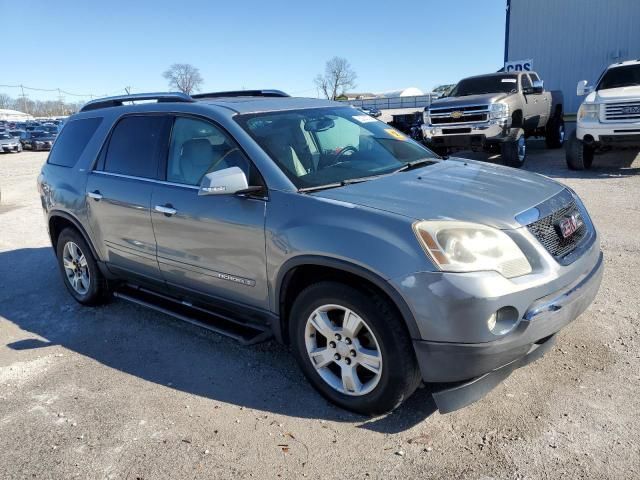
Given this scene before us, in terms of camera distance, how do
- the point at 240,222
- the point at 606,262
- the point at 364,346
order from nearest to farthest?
the point at 364,346
the point at 240,222
the point at 606,262

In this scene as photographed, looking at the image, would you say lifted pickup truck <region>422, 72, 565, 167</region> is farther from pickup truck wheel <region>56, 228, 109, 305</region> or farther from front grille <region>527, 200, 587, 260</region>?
pickup truck wheel <region>56, 228, 109, 305</region>

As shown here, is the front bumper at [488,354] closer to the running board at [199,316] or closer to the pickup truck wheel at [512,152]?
Result: the running board at [199,316]

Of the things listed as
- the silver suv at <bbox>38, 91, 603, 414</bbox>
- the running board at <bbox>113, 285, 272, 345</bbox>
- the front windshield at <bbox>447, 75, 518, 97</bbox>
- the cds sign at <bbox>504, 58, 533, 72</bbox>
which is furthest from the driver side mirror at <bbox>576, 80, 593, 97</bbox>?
the running board at <bbox>113, 285, 272, 345</bbox>

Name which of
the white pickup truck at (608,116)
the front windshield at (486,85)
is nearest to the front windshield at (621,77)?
the white pickup truck at (608,116)

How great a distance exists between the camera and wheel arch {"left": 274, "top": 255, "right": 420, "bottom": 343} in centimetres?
268

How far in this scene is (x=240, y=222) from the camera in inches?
131

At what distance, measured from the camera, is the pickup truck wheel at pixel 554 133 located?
14.6 m

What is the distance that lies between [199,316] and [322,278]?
1373 millimetres

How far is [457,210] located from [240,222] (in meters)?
1.33

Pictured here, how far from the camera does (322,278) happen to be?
308 cm

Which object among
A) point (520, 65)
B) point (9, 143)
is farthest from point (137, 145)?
point (9, 143)

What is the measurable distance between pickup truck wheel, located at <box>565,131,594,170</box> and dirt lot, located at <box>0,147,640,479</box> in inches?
270

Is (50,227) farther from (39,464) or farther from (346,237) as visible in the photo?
(346,237)

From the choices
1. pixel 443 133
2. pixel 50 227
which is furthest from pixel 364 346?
pixel 443 133
